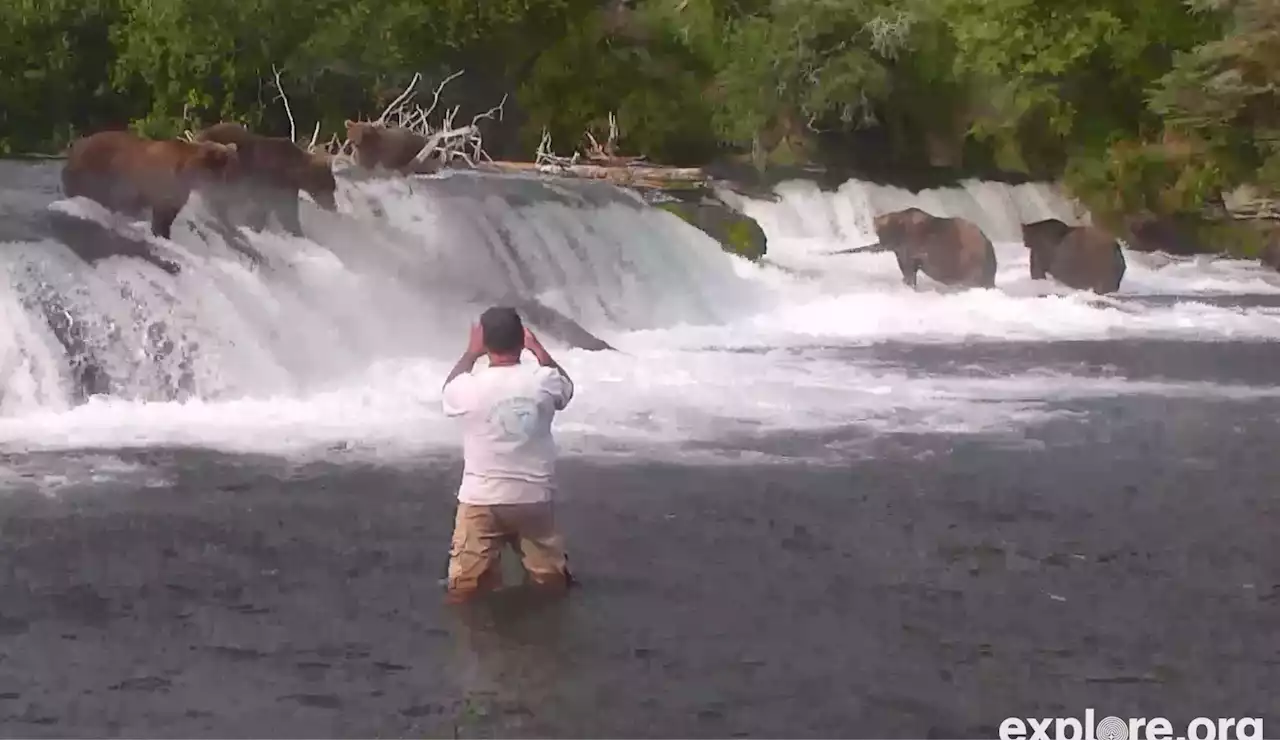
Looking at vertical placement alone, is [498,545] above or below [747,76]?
below

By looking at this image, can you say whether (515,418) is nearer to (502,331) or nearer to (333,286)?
(502,331)

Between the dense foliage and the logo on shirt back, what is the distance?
16858mm

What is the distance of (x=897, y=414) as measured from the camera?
1038cm

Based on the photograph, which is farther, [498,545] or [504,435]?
[498,545]

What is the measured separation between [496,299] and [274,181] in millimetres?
2049

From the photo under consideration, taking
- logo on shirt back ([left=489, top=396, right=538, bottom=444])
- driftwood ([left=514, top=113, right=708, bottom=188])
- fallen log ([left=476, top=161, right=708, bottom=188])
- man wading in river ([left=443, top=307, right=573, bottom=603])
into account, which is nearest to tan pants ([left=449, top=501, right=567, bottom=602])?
man wading in river ([left=443, top=307, right=573, bottom=603])

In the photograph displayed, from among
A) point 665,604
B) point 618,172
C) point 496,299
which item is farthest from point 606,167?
point 665,604

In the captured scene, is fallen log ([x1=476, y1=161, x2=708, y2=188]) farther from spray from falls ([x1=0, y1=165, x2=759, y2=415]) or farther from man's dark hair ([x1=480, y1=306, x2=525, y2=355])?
man's dark hair ([x1=480, y1=306, x2=525, y2=355])

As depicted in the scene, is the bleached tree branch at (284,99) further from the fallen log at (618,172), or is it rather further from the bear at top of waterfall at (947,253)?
the bear at top of waterfall at (947,253)

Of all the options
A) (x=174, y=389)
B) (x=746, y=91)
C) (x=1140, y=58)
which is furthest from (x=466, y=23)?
(x=174, y=389)

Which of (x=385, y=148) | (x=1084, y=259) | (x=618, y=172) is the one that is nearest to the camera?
(x=385, y=148)

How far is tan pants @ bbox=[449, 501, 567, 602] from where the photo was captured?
574 centimetres

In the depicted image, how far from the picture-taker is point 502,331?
5.68 metres

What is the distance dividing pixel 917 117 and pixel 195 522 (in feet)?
67.2
